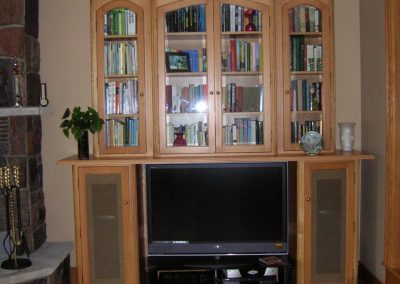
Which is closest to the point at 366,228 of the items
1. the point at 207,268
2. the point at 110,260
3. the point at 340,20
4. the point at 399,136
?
the point at 399,136

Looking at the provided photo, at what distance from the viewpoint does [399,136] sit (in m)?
2.81

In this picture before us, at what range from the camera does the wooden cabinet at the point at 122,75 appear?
10.2 feet

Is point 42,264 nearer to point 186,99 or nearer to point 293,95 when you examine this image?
point 186,99

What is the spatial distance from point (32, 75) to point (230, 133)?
1.43 metres

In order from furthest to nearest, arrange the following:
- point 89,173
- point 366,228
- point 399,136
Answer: point 366,228
point 89,173
point 399,136

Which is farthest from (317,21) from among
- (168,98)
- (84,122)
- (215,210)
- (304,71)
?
(84,122)

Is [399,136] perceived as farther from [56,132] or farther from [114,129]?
[56,132]

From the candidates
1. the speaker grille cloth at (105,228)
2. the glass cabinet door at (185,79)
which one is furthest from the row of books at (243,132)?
the speaker grille cloth at (105,228)

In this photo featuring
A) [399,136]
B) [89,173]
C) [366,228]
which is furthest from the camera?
[366,228]

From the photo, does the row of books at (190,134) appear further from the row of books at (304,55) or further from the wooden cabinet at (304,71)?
the row of books at (304,55)

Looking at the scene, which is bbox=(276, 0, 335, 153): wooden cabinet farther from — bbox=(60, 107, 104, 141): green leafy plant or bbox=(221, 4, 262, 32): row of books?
bbox=(60, 107, 104, 141): green leafy plant

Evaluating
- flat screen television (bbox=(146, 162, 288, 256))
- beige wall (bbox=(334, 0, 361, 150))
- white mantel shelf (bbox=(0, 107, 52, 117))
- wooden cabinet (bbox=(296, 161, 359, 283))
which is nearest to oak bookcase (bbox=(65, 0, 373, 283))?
wooden cabinet (bbox=(296, 161, 359, 283))

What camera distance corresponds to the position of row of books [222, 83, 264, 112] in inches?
124

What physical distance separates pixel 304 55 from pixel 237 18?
52 cm
